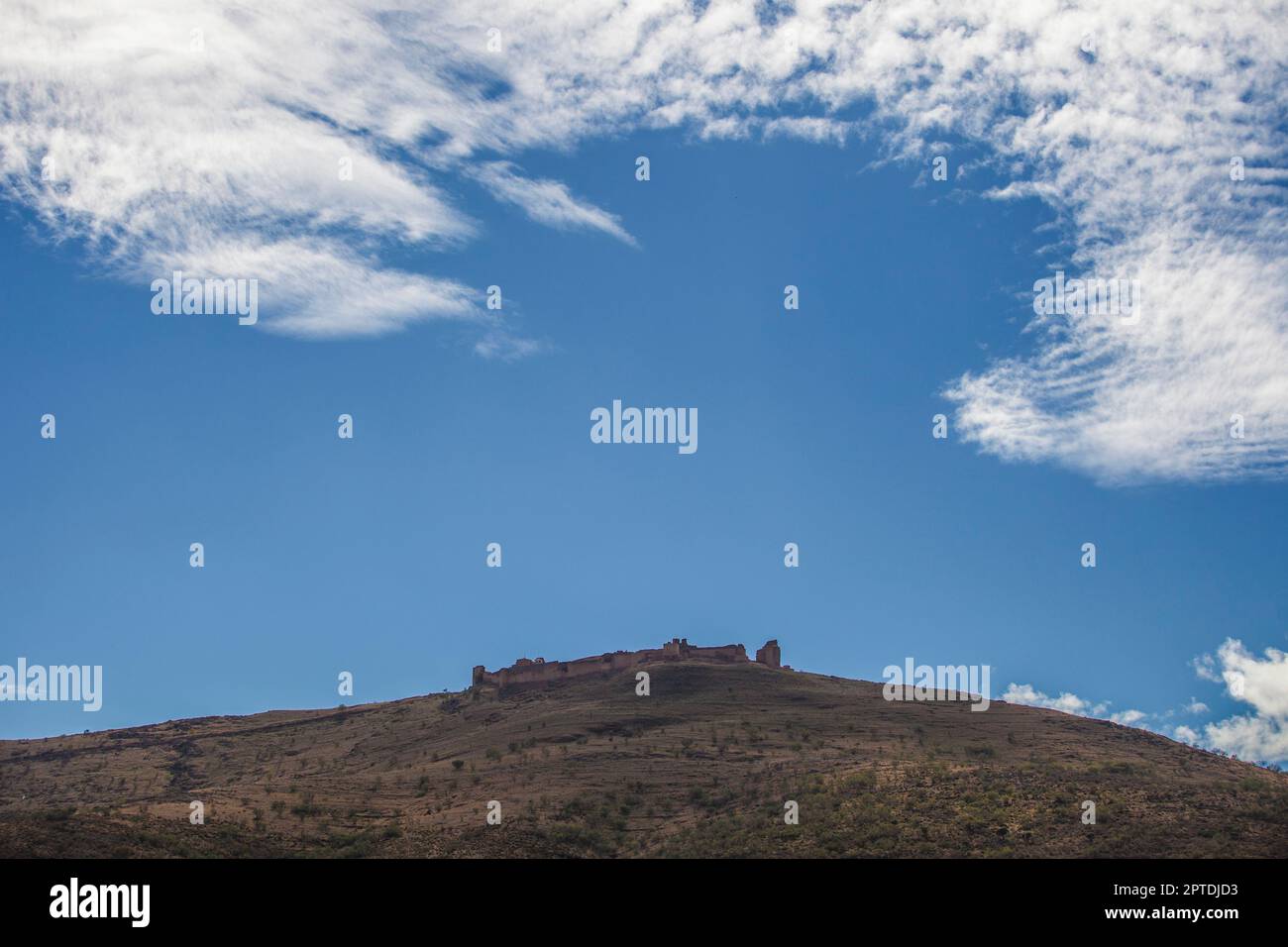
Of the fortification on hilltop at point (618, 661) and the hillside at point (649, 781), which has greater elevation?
the fortification on hilltop at point (618, 661)

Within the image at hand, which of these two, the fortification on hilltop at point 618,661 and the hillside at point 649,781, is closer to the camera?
the hillside at point 649,781

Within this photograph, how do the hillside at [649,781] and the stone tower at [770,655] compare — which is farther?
the stone tower at [770,655]

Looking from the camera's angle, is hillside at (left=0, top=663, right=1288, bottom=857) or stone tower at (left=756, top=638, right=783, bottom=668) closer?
hillside at (left=0, top=663, right=1288, bottom=857)

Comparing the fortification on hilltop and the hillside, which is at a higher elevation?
the fortification on hilltop
